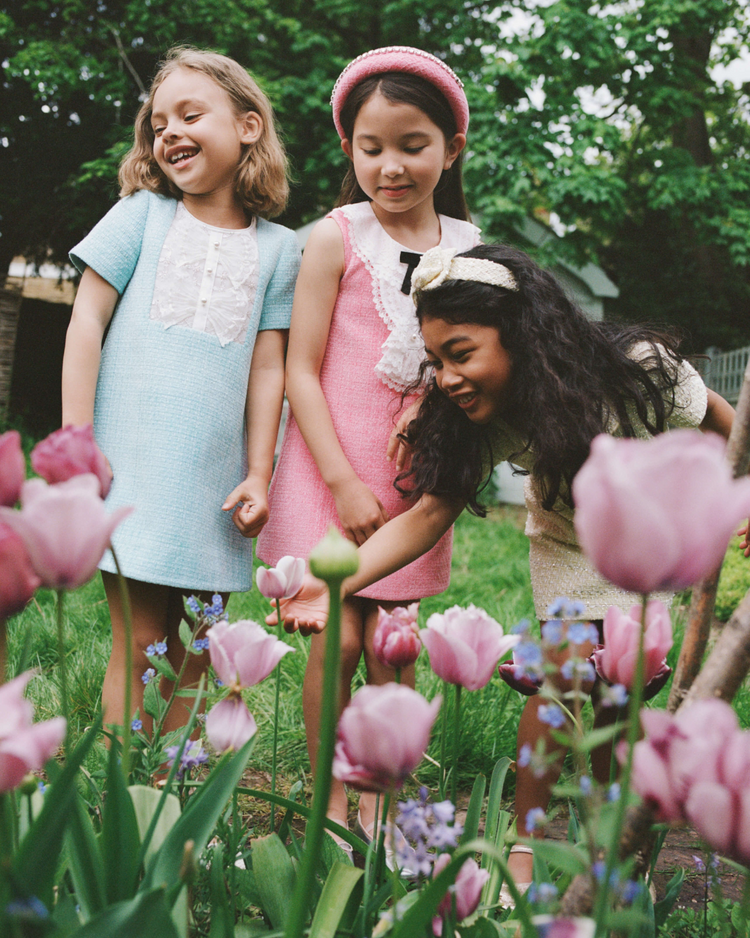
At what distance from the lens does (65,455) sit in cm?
70

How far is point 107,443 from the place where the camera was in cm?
170

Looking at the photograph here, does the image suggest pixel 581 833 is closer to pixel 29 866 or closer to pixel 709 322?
pixel 29 866

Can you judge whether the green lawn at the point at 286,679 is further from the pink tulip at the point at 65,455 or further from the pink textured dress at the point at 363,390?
the pink textured dress at the point at 363,390

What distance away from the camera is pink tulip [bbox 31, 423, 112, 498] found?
0.69 m

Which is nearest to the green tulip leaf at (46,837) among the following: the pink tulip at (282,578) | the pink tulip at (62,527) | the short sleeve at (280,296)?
the pink tulip at (62,527)

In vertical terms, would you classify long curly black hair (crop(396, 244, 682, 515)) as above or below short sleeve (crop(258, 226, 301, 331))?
below

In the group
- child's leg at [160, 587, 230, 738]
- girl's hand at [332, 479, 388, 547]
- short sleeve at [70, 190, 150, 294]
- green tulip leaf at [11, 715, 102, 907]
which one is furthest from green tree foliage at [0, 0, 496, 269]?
green tulip leaf at [11, 715, 102, 907]

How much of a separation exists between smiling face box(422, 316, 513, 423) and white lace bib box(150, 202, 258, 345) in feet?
1.50

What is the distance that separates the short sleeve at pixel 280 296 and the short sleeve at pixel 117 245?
292 mm

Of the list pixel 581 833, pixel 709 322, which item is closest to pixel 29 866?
pixel 581 833

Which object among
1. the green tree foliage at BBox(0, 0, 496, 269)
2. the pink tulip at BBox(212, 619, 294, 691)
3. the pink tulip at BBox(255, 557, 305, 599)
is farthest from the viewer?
the green tree foliage at BBox(0, 0, 496, 269)

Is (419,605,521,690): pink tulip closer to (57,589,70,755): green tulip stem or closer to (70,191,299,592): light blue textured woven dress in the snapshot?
(57,589,70,755): green tulip stem

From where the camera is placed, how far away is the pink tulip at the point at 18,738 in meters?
0.48

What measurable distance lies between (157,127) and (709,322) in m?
12.0
